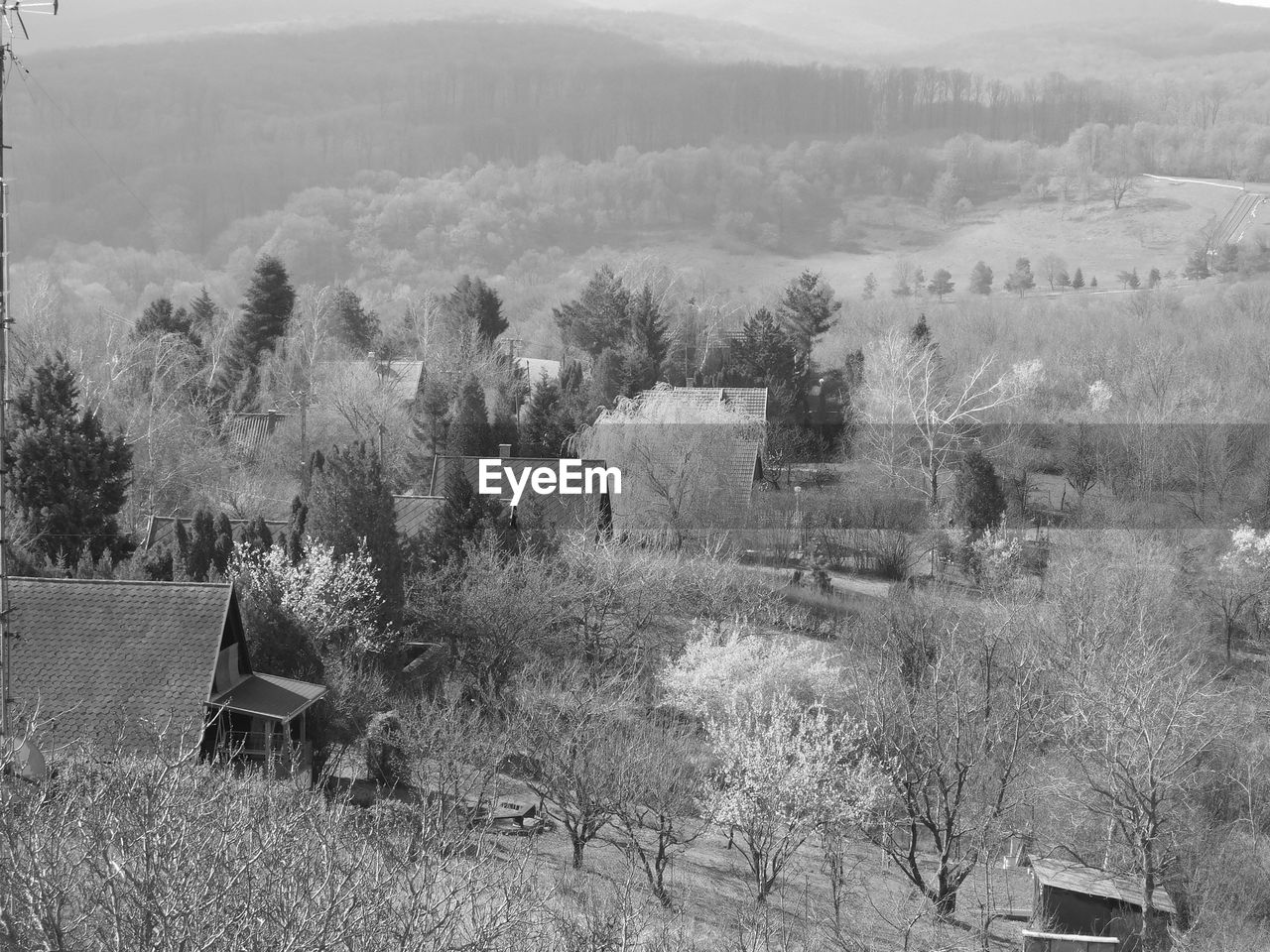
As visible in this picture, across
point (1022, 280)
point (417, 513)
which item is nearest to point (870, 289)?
point (1022, 280)

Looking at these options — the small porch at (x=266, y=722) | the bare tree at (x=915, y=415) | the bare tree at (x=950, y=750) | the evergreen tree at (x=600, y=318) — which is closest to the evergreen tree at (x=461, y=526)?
the bare tree at (x=950, y=750)

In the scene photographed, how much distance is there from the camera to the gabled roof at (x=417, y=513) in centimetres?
2873

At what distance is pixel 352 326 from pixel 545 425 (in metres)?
A: 17.3

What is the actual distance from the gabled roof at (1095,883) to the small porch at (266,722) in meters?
10.3

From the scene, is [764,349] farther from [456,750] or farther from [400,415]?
[456,750]

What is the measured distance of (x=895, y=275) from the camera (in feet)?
336

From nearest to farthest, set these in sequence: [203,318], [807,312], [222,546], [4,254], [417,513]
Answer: [4,254] → [222,546] → [417,513] → [807,312] → [203,318]

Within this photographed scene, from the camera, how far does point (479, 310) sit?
56.4 m

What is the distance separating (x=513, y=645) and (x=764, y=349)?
2539 cm

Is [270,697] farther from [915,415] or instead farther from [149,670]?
[915,415]

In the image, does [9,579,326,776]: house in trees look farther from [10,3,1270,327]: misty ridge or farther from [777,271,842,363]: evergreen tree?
[10,3,1270,327]: misty ridge

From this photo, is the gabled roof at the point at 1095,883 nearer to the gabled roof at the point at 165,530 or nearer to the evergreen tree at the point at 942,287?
the gabled roof at the point at 165,530

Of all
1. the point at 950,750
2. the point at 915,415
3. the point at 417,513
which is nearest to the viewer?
the point at 950,750

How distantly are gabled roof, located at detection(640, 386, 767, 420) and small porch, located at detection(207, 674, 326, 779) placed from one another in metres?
22.2
